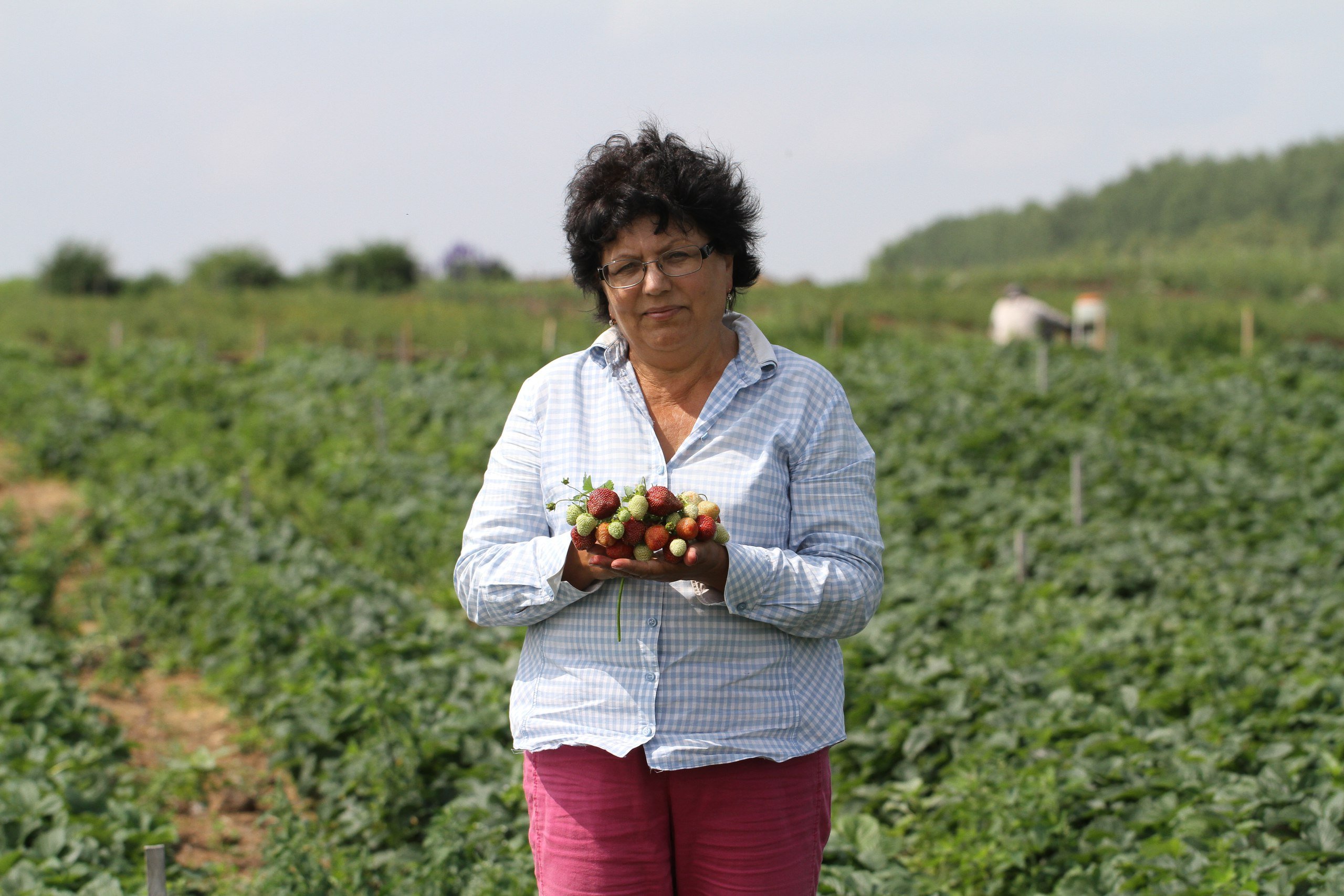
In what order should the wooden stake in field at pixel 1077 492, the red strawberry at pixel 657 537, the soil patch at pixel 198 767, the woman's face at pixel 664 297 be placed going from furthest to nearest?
the wooden stake in field at pixel 1077 492, the soil patch at pixel 198 767, the woman's face at pixel 664 297, the red strawberry at pixel 657 537

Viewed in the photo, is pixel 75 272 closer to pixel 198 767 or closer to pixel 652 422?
pixel 198 767

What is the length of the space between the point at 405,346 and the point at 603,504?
47.8 feet

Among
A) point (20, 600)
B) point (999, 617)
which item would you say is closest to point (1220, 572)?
point (999, 617)

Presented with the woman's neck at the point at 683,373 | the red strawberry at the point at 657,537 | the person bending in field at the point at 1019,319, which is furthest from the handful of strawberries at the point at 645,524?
the person bending in field at the point at 1019,319

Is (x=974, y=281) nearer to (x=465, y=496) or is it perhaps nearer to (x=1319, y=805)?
(x=465, y=496)

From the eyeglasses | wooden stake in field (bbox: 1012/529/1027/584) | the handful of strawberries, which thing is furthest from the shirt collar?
wooden stake in field (bbox: 1012/529/1027/584)

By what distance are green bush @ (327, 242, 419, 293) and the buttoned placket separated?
1086 inches

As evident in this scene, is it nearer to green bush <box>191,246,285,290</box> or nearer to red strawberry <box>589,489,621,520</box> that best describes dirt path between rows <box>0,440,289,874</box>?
red strawberry <box>589,489,621,520</box>

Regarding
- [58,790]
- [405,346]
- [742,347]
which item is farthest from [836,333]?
[742,347]

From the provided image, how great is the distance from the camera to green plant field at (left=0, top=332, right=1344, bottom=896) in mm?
3328

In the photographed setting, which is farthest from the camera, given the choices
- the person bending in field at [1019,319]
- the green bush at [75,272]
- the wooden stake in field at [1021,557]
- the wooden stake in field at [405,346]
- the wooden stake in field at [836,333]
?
the green bush at [75,272]

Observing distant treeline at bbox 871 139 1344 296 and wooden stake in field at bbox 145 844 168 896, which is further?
distant treeline at bbox 871 139 1344 296

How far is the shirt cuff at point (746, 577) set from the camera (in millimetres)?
1752

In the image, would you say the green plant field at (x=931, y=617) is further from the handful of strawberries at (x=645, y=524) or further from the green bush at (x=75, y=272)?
the green bush at (x=75, y=272)
